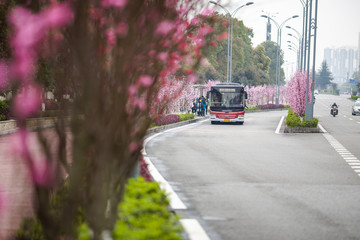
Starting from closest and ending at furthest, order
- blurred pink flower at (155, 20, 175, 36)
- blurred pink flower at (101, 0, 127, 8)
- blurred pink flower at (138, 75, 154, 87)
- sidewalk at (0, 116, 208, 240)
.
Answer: blurred pink flower at (101, 0, 127, 8)
blurred pink flower at (155, 20, 175, 36)
blurred pink flower at (138, 75, 154, 87)
sidewalk at (0, 116, 208, 240)

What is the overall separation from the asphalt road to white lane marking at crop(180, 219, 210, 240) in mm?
87

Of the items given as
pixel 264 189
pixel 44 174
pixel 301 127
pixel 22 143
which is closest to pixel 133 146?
pixel 44 174

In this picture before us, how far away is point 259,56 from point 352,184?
115569 millimetres

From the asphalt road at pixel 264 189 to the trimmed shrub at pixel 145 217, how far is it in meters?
1.32

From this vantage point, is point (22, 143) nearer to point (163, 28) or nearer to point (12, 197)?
point (163, 28)

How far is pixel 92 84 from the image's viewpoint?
3.88 metres

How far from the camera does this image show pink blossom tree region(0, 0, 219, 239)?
367 centimetres

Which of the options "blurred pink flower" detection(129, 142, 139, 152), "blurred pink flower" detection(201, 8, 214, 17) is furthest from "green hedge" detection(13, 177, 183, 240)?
"blurred pink flower" detection(201, 8, 214, 17)

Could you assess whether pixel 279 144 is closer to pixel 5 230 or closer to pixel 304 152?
pixel 304 152

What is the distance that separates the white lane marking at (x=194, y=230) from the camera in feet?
22.4

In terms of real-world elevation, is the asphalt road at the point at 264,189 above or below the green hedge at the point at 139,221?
below

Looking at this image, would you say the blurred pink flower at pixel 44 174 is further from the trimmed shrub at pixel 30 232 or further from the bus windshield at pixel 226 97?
the bus windshield at pixel 226 97

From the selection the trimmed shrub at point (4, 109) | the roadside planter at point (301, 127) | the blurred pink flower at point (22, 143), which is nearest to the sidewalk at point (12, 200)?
the blurred pink flower at point (22, 143)

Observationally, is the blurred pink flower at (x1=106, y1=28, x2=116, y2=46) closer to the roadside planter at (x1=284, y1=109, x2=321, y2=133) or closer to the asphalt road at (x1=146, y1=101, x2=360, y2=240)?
the asphalt road at (x1=146, y1=101, x2=360, y2=240)
